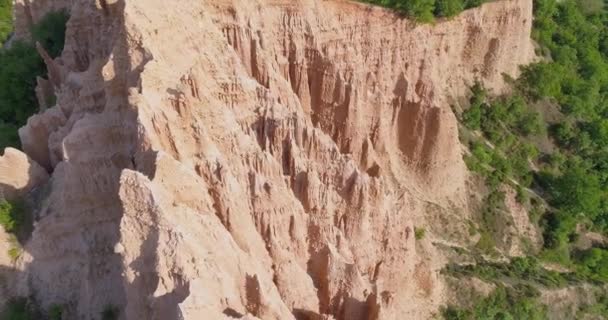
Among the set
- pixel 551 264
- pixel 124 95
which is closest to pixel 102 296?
pixel 124 95

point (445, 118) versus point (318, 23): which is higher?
point (318, 23)

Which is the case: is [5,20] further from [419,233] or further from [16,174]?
[419,233]

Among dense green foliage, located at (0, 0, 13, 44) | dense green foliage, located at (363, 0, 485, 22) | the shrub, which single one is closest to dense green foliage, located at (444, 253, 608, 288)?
the shrub

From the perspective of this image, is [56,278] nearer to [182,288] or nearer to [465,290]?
[182,288]

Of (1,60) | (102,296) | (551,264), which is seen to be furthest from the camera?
(551,264)

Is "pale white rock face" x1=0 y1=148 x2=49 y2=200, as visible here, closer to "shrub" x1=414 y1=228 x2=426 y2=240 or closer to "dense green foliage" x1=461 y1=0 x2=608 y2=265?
"shrub" x1=414 y1=228 x2=426 y2=240

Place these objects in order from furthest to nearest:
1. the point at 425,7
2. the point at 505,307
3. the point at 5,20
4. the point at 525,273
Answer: the point at 5,20 → the point at 425,7 → the point at 525,273 → the point at 505,307

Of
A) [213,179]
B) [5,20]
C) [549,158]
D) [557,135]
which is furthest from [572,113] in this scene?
[5,20]
